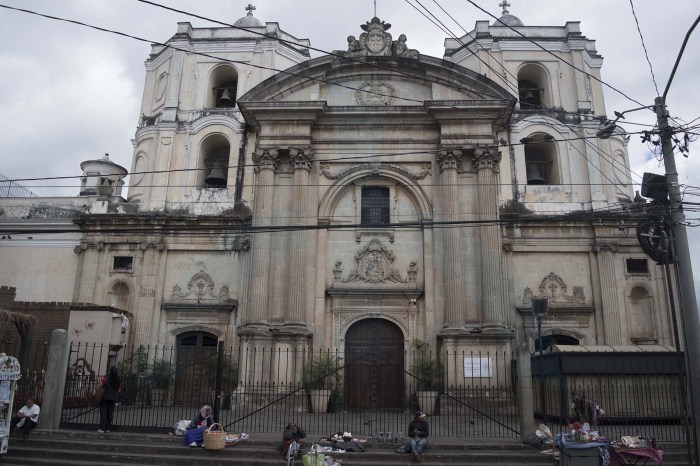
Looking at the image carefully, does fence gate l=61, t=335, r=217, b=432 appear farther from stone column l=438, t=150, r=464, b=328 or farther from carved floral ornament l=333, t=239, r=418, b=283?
stone column l=438, t=150, r=464, b=328

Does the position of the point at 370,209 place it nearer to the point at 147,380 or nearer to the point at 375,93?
the point at 375,93

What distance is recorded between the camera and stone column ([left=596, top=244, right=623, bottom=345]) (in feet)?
79.9

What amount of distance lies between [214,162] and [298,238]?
32.7 ft

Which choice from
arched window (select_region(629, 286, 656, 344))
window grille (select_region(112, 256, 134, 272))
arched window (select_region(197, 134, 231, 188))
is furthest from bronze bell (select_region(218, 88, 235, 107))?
arched window (select_region(629, 286, 656, 344))

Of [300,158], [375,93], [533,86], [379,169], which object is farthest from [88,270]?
[533,86]

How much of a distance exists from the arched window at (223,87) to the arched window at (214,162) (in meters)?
1.89

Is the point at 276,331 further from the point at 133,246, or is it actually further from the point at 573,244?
the point at 573,244

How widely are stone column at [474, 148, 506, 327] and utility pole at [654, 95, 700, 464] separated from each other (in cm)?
858

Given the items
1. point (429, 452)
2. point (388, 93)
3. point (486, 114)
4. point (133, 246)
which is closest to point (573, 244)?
point (486, 114)

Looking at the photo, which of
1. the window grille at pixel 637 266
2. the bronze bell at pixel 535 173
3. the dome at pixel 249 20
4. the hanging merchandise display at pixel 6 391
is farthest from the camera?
the dome at pixel 249 20

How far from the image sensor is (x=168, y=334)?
2541cm

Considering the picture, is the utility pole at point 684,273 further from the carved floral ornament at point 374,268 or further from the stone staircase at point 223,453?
the carved floral ornament at point 374,268

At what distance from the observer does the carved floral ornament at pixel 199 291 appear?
25.7 metres

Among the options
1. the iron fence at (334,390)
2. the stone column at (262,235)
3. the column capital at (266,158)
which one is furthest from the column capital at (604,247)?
the column capital at (266,158)
